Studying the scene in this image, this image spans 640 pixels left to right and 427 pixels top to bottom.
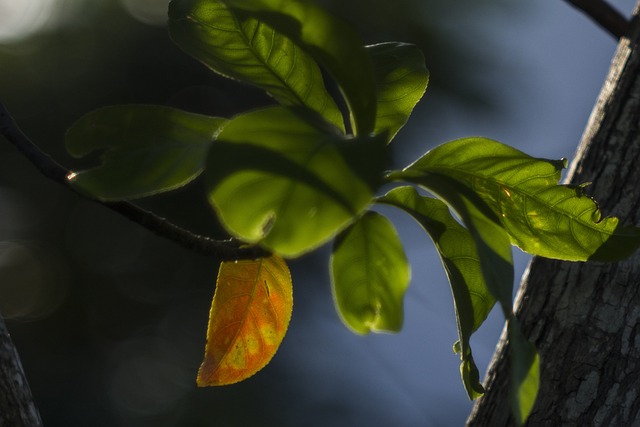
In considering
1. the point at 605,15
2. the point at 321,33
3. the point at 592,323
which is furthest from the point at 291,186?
the point at 605,15

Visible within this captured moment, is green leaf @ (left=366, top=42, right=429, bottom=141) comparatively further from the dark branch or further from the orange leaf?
the dark branch

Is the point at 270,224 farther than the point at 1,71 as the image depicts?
No

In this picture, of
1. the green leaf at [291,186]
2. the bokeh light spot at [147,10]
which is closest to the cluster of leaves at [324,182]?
the green leaf at [291,186]

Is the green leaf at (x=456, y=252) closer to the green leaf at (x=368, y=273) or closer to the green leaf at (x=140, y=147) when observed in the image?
the green leaf at (x=368, y=273)

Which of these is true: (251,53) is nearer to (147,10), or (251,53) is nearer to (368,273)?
(368,273)

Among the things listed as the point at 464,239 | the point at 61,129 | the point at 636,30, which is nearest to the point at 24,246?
the point at 61,129

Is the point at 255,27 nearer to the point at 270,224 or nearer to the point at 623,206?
the point at 270,224
